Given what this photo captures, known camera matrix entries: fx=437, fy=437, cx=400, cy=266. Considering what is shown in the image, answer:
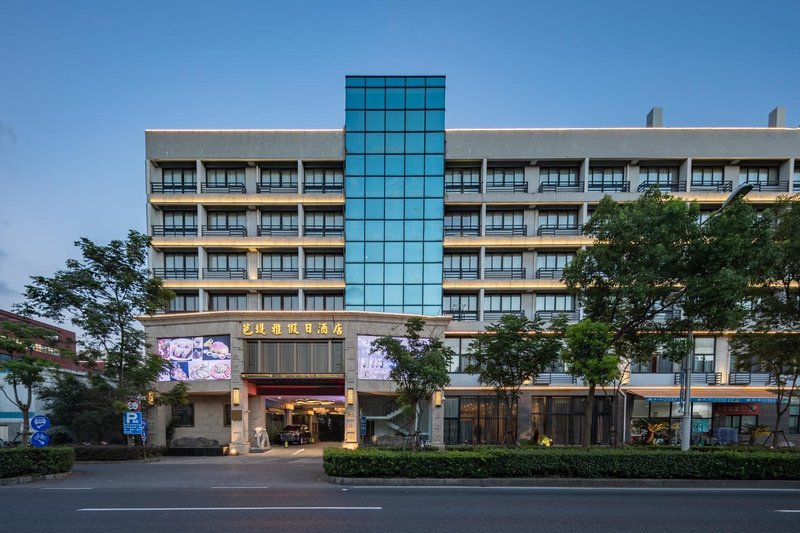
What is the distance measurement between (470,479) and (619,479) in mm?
4719

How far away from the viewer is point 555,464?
1391cm

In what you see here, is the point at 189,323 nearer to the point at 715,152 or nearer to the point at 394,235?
the point at 394,235

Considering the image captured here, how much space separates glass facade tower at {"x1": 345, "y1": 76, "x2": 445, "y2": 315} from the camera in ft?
99.1

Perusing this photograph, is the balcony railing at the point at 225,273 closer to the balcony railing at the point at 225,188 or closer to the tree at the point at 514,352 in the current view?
the balcony railing at the point at 225,188

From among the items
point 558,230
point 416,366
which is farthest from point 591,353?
point 558,230

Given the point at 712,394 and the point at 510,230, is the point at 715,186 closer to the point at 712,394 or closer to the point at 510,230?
the point at 712,394

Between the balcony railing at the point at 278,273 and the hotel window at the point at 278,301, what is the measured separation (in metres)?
1.38

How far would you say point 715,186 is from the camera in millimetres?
30016

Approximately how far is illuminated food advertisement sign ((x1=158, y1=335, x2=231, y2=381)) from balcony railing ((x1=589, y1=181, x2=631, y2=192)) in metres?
25.7

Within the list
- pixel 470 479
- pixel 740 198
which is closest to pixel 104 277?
pixel 470 479

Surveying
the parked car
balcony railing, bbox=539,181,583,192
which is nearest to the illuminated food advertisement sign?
the parked car

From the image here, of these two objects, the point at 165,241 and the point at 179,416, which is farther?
the point at 165,241

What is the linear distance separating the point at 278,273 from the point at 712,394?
98.5 feet

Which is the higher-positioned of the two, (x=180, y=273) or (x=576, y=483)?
(x=180, y=273)
